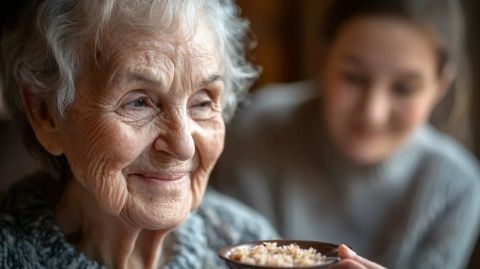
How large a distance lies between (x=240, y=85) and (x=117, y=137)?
43 cm

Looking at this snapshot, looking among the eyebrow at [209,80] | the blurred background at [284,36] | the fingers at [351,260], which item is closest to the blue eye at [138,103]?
the eyebrow at [209,80]

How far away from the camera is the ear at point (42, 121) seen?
1500 mm

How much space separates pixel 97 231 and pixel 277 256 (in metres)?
0.40

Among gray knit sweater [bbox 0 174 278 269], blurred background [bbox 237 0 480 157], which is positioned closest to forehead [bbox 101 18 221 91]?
gray knit sweater [bbox 0 174 278 269]

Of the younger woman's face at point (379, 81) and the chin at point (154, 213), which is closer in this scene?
the chin at point (154, 213)

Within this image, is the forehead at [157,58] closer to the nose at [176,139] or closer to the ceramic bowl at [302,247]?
the nose at [176,139]

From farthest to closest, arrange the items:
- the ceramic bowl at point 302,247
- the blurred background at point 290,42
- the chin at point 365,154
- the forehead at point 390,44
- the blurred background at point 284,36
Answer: the blurred background at point 284,36 → the blurred background at point 290,42 → the chin at point 365,154 → the forehead at point 390,44 → the ceramic bowl at point 302,247

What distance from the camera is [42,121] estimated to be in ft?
4.96

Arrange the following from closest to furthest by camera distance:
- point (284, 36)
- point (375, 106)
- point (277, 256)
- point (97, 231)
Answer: point (277, 256) < point (97, 231) < point (375, 106) < point (284, 36)

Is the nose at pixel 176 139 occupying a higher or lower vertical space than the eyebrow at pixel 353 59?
higher

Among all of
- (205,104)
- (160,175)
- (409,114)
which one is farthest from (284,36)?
(160,175)

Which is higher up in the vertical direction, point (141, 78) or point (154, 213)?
point (141, 78)

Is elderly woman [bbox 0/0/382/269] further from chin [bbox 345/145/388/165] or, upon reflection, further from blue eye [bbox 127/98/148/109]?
chin [bbox 345/145/388/165]

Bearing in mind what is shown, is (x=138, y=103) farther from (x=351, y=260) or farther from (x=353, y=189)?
(x=353, y=189)
